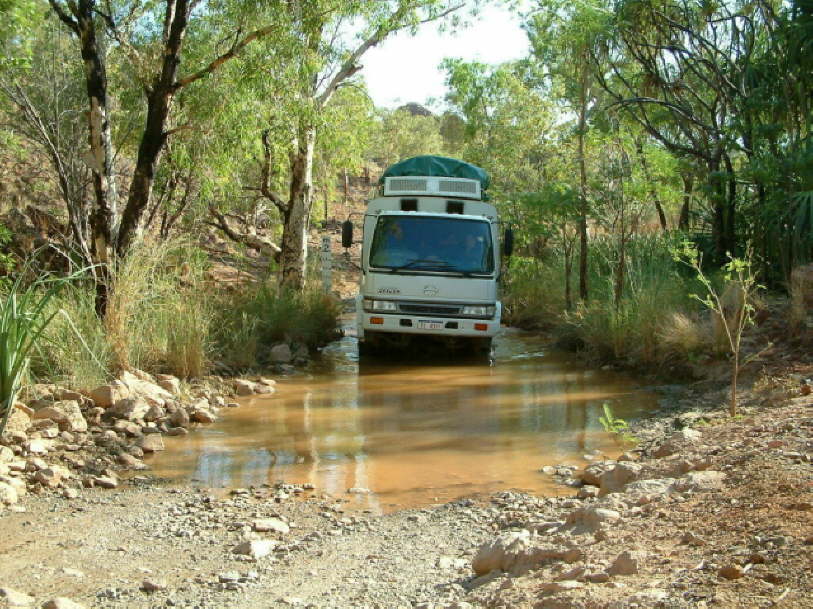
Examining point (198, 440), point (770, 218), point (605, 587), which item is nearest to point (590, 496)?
point (605, 587)

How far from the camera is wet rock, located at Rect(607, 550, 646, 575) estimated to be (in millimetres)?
3514

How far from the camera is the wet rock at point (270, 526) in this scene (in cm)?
519

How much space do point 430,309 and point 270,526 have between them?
6901mm

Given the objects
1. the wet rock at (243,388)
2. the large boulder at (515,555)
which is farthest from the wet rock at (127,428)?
the large boulder at (515,555)

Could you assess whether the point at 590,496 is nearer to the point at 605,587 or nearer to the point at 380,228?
the point at 605,587

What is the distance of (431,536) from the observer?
5.05 meters

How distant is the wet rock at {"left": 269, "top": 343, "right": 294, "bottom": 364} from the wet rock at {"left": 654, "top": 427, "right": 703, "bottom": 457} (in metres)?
7.01

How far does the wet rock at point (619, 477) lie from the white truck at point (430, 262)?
6.30m

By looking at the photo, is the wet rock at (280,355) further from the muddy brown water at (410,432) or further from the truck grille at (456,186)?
the truck grille at (456,186)

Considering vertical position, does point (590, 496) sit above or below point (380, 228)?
below

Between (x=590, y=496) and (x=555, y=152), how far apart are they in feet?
47.9

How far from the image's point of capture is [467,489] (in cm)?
621

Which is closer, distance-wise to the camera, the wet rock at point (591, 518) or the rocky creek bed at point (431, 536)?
the rocky creek bed at point (431, 536)

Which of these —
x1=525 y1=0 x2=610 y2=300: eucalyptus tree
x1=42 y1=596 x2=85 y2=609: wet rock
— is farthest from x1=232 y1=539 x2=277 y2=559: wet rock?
x1=525 y1=0 x2=610 y2=300: eucalyptus tree
